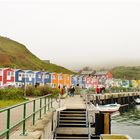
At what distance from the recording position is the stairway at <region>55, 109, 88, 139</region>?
21609mm

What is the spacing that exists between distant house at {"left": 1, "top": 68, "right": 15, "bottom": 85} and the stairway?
41.1 meters

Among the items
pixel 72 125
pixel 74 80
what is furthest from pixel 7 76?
pixel 72 125

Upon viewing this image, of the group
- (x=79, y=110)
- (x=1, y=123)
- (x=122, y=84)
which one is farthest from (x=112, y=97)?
(x=122, y=84)

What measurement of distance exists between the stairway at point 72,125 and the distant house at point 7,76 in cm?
4106

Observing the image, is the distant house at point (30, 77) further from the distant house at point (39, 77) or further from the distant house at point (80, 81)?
the distant house at point (80, 81)

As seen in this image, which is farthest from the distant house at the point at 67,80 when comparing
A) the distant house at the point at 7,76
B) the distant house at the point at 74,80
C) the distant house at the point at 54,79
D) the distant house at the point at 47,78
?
the distant house at the point at 7,76

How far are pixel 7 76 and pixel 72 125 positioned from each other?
4505 centimetres

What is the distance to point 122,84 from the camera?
154 meters

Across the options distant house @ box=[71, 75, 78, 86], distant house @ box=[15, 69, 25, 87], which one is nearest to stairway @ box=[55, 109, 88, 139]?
distant house @ box=[15, 69, 25, 87]

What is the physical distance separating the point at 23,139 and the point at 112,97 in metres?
68.4

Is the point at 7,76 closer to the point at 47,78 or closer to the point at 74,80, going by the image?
the point at 47,78

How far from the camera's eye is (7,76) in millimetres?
66938

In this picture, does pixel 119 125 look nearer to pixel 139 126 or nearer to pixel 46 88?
pixel 139 126

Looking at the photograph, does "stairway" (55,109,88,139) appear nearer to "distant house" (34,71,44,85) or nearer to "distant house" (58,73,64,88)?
"distant house" (34,71,44,85)
